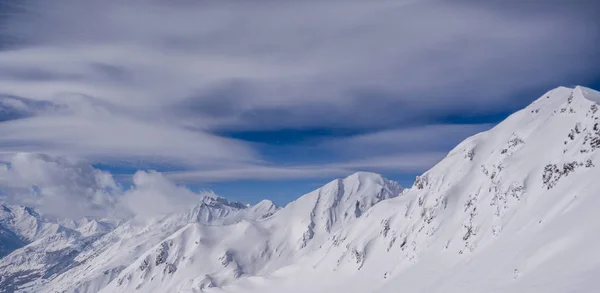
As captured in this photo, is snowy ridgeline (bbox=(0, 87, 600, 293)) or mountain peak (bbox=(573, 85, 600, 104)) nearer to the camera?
snowy ridgeline (bbox=(0, 87, 600, 293))

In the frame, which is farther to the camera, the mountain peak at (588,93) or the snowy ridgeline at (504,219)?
the mountain peak at (588,93)

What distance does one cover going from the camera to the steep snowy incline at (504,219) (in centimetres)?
5094

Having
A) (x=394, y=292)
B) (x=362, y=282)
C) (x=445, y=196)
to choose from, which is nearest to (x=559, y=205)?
(x=394, y=292)

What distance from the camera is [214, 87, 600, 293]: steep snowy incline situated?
2005 inches

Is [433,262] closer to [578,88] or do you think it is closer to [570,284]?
[578,88]

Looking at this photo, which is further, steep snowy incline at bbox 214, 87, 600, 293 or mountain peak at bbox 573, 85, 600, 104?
mountain peak at bbox 573, 85, 600, 104

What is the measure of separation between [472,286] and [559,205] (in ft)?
58.1

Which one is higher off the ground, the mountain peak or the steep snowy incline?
the mountain peak

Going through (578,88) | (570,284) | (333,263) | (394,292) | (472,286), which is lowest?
(333,263)

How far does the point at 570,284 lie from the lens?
40156 mm

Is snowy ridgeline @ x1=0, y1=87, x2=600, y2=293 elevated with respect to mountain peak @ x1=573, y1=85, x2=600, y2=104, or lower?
lower

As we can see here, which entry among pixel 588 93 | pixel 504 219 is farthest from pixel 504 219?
pixel 588 93

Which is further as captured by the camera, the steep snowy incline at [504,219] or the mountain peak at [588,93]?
the mountain peak at [588,93]

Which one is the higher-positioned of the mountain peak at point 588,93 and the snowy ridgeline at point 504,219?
the mountain peak at point 588,93
